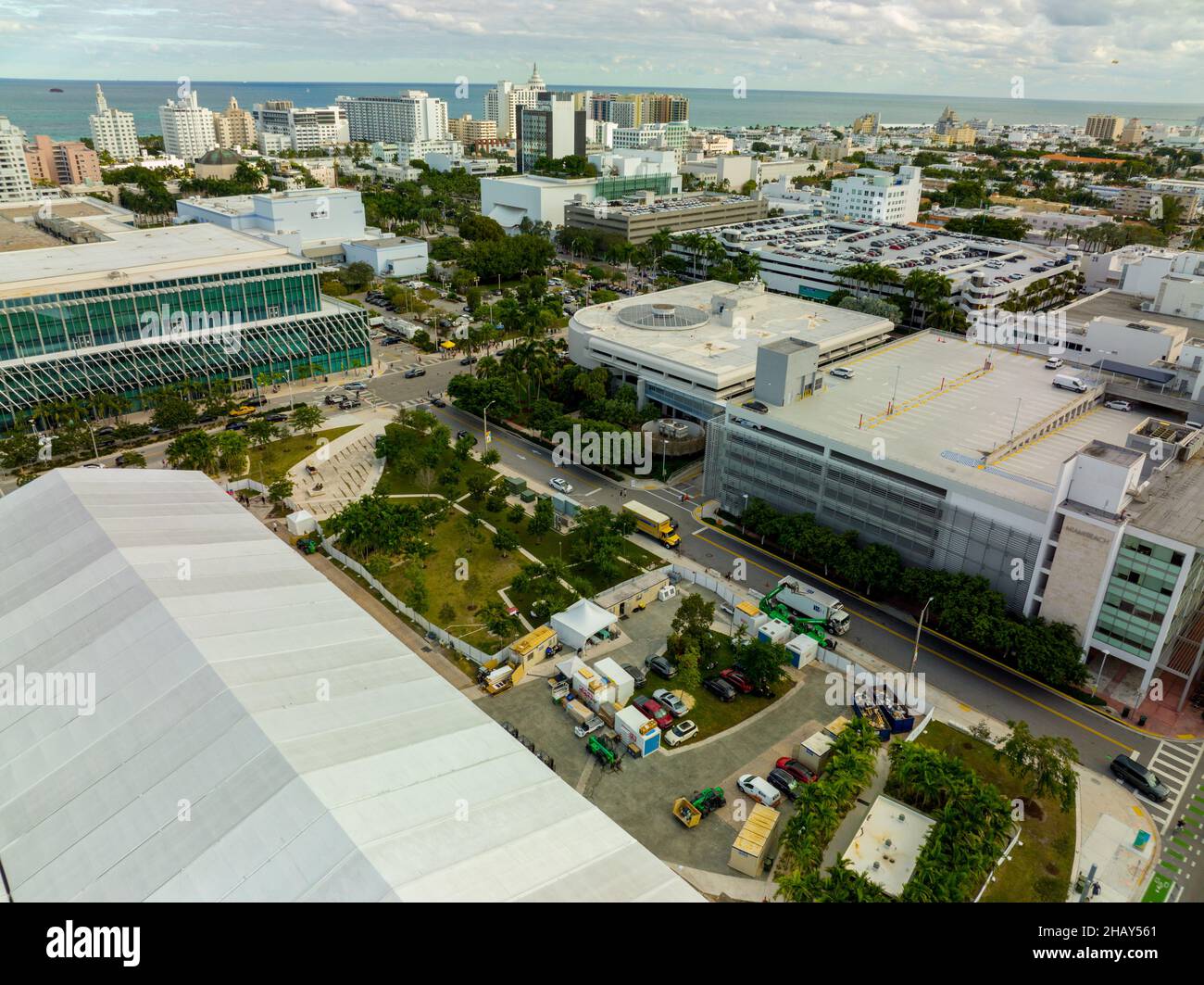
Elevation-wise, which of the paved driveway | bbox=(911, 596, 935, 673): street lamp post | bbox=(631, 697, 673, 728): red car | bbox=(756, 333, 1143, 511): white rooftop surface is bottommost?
the paved driveway

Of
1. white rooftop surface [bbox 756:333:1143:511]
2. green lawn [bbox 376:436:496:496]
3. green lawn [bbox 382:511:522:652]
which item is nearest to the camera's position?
green lawn [bbox 382:511:522:652]

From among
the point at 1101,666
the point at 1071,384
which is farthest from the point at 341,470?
the point at 1071,384

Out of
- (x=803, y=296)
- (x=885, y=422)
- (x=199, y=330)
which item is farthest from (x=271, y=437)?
(x=803, y=296)

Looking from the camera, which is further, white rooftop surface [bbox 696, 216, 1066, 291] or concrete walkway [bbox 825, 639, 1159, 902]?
white rooftop surface [bbox 696, 216, 1066, 291]

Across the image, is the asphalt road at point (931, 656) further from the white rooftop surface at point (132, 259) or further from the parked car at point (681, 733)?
the white rooftop surface at point (132, 259)

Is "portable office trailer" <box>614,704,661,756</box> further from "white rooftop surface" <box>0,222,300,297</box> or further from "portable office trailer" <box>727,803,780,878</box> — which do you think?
"white rooftop surface" <box>0,222,300,297</box>

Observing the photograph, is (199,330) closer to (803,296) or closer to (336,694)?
(336,694)

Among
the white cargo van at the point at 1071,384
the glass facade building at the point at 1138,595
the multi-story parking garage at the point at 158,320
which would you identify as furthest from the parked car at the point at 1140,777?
the multi-story parking garage at the point at 158,320

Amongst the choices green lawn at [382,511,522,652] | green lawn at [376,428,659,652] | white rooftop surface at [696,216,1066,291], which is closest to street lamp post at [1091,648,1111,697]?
green lawn at [376,428,659,652]
